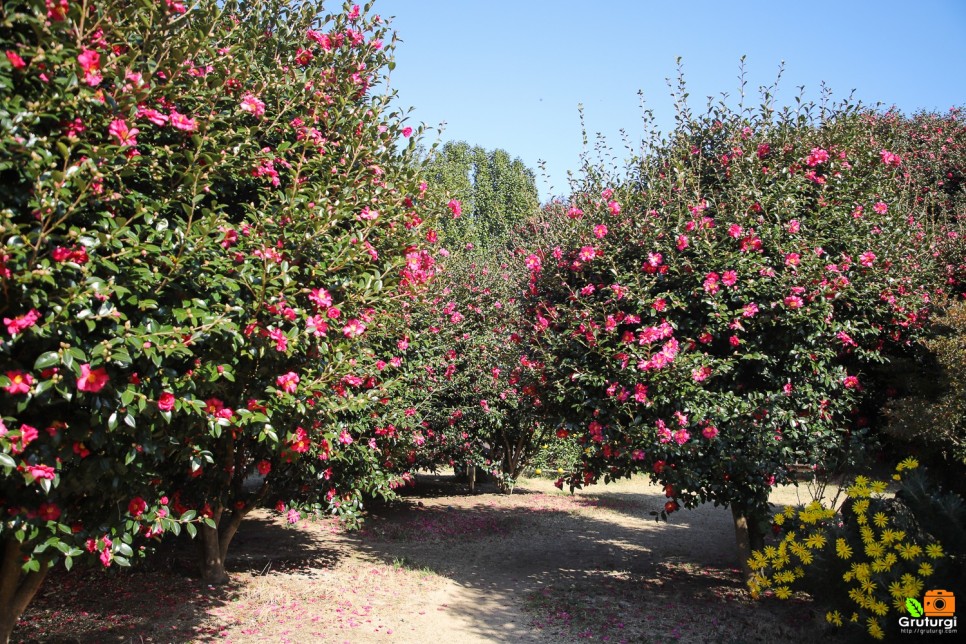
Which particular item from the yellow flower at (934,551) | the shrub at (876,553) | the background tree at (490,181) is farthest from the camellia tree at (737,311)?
the background tree at (490,181)

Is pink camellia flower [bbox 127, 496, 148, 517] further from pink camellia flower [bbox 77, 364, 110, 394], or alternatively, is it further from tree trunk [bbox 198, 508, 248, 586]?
tree trunk [bbox 198, 508, 248, 586]

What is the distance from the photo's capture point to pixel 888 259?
636 cm

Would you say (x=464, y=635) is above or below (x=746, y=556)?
below

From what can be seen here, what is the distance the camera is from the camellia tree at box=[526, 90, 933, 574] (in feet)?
19.4

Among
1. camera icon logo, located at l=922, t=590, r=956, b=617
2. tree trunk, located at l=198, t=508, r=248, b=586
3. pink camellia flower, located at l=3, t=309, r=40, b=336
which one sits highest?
pink camellia flower, located at l=3, t=309, r=40, b=336

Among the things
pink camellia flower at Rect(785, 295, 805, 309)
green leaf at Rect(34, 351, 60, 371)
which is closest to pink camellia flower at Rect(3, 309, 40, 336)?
green leaf at Rect(34, 351, 60, 371)

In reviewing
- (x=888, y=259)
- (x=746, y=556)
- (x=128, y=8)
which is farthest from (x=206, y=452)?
(x=888, y=259)

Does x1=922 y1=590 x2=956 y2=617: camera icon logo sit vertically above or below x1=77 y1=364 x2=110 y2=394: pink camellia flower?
below

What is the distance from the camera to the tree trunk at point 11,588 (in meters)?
3.95

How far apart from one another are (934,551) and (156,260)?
16.6 ft

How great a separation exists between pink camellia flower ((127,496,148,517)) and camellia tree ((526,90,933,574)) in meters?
3.86

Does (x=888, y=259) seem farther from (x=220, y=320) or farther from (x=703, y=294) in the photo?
(x=220, y=320)

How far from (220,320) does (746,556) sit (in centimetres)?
631

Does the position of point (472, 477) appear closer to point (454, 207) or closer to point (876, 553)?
point (454, 207)
